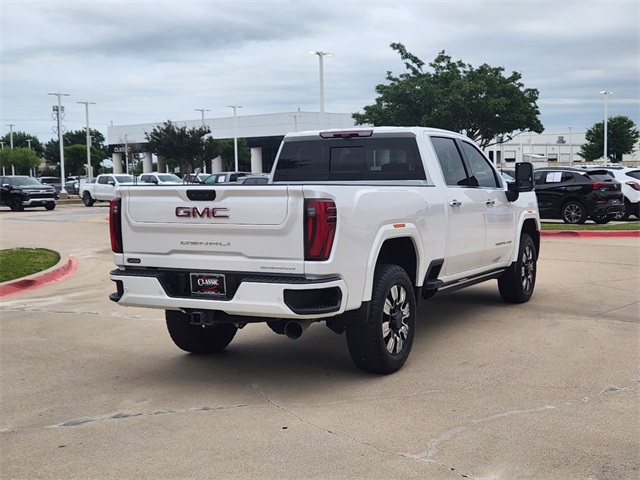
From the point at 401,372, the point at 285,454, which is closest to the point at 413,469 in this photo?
the point at 285,454

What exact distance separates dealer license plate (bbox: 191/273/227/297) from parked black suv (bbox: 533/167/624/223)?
54.2ft

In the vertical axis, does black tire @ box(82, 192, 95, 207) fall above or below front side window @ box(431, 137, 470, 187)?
below

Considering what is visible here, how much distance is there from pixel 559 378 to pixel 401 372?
1286 millimetres

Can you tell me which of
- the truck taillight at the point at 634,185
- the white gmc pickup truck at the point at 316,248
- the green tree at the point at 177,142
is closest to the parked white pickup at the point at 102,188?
the green tree at the point at 177,142

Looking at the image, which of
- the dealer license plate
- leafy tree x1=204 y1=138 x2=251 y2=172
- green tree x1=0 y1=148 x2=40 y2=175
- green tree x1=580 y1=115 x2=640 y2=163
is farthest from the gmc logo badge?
green tree x1=0 y1=148 x2=40 y2=175

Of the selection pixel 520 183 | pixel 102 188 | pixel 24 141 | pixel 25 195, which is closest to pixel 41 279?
pixel 520 183

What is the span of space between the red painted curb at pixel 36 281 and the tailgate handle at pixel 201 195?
6.14m

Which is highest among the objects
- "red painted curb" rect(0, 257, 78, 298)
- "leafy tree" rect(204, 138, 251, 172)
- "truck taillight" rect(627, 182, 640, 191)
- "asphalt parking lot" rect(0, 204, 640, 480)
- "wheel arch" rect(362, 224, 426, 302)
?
"leafy tree" rect(204, 138, 251, 172)

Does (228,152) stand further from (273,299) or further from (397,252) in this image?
(273,299)

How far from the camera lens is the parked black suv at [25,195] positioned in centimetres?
3441

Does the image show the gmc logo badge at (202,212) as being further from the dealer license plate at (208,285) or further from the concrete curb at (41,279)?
the concrete curb at (41,279)

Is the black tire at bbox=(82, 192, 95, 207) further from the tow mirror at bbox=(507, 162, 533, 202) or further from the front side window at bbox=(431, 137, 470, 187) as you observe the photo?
the front side window at bbox=(431, 137, 470, 187)

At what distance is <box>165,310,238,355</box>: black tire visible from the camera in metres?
6.86

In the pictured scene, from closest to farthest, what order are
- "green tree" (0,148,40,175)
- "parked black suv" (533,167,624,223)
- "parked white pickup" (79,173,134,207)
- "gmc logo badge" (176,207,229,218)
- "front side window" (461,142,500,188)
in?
"gmc logo badge" (176,207,229,218), "front side window" (461,142,500,188), "parked black suv" (533,167,624,223), "parked white pickup" (79,173,134,207), "green tree" (0,148,40,175)
